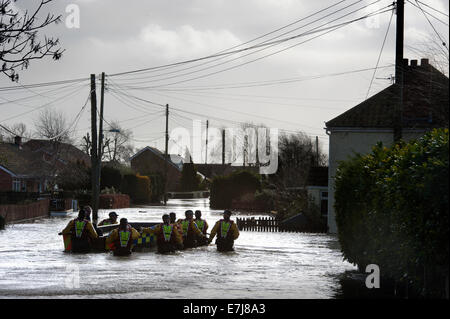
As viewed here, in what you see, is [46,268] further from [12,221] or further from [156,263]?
[12,221]

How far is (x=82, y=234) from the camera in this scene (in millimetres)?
23938

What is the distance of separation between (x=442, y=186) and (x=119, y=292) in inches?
287

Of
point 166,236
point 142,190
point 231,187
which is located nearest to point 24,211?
point 166,236

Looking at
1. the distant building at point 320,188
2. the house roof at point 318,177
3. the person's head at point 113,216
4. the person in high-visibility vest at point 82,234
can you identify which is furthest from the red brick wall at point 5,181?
the person in high-visibility vest at point 82,234

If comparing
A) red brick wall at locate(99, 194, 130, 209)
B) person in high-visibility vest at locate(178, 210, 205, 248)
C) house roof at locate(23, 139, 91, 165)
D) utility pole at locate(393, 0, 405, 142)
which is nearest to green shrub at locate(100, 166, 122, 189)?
house roof at locate(23, 139, 91, 165)

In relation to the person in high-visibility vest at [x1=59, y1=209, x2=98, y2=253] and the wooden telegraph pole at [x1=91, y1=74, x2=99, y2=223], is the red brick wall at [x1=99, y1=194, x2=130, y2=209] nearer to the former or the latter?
the wooden telegraph pole at [x1=91, y1=74, x2=99, y2=223]

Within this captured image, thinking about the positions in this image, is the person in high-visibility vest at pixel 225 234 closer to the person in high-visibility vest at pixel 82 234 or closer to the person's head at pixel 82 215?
the person in high-visibility vest at pixel 82 234

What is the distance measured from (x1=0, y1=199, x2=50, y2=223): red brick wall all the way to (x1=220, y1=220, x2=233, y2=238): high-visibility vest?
2057cm

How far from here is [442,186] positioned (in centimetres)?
997

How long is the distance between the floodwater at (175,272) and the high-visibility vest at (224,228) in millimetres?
736

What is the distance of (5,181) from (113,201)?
13.0 metres

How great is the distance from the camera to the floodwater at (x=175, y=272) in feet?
49.1

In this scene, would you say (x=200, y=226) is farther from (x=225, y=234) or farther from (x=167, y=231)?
(x=167, y=231)

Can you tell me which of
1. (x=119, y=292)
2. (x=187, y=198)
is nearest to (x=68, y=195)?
(x=187, y=198)
